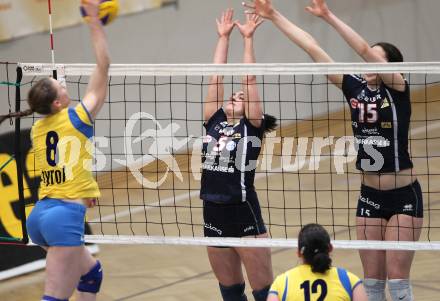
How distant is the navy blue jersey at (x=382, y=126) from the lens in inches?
239

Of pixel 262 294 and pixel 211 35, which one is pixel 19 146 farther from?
pixel 211 35

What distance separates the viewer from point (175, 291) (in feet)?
25.7

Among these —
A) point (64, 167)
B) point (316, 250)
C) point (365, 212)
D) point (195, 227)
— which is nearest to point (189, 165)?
point (195, 227)

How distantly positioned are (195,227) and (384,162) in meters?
3.68

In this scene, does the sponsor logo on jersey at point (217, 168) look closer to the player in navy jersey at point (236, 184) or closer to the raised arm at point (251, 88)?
the player in navy jersey at point (236, 184)

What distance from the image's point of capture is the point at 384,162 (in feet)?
20.1

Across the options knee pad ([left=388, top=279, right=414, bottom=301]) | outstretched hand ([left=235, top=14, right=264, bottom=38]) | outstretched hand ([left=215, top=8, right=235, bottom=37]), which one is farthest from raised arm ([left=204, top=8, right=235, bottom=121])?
knee pad ([left=388, top=279, right=414, bottom=301])

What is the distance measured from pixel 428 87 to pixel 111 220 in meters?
5.66

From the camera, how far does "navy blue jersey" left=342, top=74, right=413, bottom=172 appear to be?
6078 millimetres

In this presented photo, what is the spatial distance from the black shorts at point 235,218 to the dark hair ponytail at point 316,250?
1.40 m

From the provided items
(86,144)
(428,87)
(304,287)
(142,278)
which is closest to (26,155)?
(142,278)

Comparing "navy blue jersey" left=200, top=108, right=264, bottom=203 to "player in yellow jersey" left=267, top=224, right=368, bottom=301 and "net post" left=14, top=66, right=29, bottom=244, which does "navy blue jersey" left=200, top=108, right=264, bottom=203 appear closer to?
"player in yellow jersey" left=267, top=224, right=368, bottom=301

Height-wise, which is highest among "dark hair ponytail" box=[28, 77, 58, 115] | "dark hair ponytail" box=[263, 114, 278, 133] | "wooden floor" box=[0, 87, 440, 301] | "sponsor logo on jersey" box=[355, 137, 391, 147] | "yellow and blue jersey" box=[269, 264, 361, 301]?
"dark hair ponytail" box=[28, 77, 58, 115]

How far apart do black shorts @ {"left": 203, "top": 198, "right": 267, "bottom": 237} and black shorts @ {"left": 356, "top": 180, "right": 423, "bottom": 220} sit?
74cm
